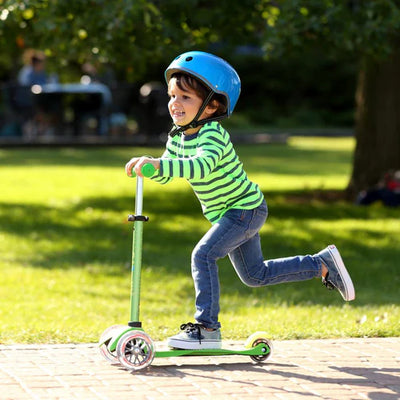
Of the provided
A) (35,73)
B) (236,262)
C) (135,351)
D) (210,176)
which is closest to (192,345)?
(135,351)

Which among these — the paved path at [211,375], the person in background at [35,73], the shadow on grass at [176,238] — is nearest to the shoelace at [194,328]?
the paved path at [211,375]

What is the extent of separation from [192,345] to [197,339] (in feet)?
0.14

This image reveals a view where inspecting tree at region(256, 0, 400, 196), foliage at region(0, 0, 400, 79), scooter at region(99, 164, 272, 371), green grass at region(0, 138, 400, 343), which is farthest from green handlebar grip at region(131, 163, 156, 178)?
tree at region(256, 0, 400, 196)

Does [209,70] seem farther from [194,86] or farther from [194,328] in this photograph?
[194,328]

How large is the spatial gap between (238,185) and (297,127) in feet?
95.8

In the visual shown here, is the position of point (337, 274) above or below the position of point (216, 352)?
above

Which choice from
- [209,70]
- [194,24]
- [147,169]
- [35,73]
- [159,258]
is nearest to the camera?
[147,169]

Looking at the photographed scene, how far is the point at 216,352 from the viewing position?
18.5 feet

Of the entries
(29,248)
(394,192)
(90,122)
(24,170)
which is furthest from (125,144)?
(29,248)

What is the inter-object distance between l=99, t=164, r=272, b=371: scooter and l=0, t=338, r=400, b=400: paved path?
0.22 ft

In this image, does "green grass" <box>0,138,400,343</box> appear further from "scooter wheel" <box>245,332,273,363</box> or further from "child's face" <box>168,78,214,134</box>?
"child's face" <box>168,78,214,134</box>

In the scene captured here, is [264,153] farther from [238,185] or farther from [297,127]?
[238,185]

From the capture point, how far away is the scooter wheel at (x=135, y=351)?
5344 mm

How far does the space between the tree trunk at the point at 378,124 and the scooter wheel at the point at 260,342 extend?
9.02 m
